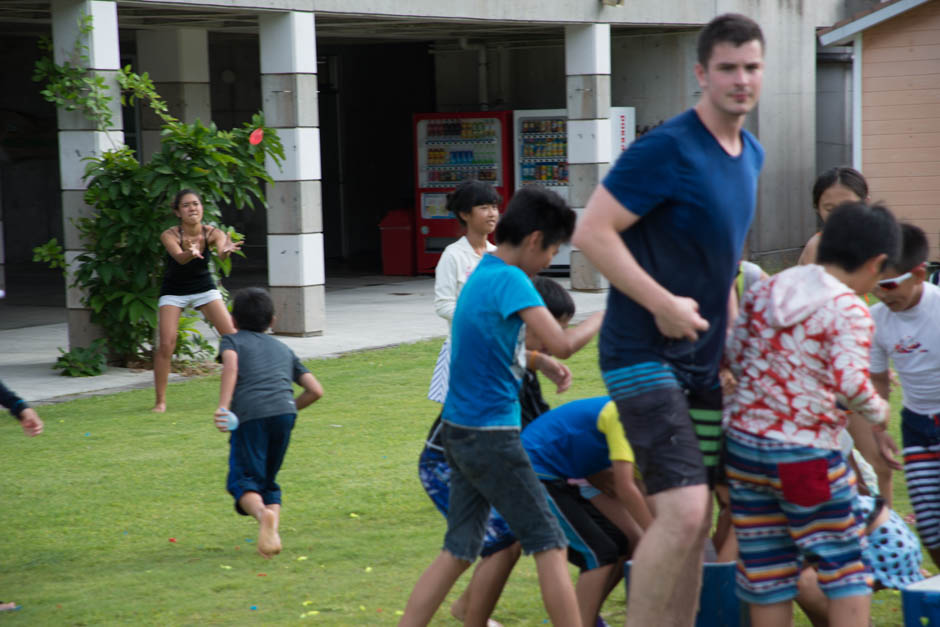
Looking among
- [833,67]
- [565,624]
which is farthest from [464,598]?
[833,67]

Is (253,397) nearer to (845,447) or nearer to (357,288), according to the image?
(845,447)

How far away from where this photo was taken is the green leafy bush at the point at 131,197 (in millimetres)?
10344

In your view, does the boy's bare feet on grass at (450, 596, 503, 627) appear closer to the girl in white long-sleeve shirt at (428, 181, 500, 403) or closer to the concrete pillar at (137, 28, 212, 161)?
the girl in white long-sleeve shirt at (428, 181, 500, 403)

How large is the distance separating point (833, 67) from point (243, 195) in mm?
12401

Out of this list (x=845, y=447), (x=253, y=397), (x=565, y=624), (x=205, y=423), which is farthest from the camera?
(x=205, y=423)

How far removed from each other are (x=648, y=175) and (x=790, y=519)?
1037mm

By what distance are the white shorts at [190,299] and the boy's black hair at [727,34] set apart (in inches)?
249

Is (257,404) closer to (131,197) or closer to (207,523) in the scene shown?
(207,523)

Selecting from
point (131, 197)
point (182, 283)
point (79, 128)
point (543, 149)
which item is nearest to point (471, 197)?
point (182, 283)

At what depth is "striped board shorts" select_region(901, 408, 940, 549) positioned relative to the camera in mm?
4496

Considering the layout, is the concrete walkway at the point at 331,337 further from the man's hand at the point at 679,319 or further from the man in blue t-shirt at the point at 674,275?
the man's hand at the point at 679,319

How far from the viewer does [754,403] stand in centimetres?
344

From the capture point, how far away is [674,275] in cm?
337

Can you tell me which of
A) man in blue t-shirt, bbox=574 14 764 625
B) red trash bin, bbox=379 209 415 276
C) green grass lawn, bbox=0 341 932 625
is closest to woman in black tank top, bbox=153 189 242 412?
green grass lawn, bbox=0 341 932 625
